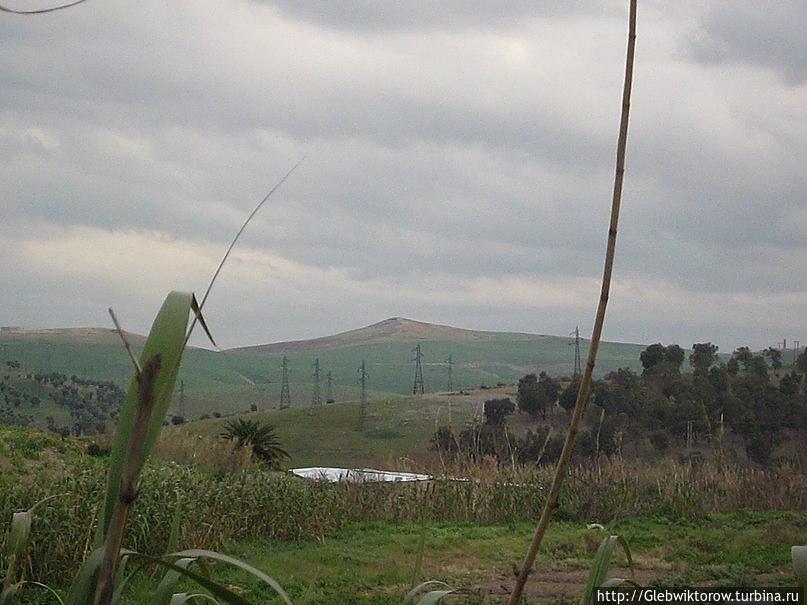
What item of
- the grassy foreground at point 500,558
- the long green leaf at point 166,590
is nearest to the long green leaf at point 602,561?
the long green leaf at point 166,590

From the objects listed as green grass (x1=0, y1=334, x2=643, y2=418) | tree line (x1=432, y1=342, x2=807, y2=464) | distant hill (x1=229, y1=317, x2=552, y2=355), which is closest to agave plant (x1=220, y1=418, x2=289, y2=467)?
tree line (x1=432, y1=342, x2=807, y2=464)

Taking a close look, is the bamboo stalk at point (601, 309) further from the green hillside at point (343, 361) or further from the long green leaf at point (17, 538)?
the green hillside at point (343, 361)

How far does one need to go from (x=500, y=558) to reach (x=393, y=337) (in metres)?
58.5

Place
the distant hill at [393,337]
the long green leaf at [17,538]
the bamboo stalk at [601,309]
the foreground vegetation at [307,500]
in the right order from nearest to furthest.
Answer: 1. the bamboo stalk at [601,309]
2. the long green leaf at [17,538]
3. the foreground vegetation at [307,500]
4. the distant hill at [393,337]

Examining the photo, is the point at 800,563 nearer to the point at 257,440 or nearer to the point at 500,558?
the point at 500,558

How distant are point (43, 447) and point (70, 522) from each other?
6491 millimetres

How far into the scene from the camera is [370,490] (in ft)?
40.6

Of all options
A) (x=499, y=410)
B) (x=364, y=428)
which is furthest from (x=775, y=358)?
(x=364, y=428)

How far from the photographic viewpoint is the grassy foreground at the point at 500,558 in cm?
768

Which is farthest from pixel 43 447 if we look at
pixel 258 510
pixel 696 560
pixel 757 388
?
pixel 757 388

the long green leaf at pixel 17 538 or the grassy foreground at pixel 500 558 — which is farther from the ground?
the long green leaf at pixel 17 538

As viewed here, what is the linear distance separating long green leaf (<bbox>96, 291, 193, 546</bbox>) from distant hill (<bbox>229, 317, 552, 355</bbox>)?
62.6 meters

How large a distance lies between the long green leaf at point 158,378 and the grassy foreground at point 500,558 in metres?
6.44

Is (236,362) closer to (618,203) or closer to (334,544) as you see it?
(334,544)
